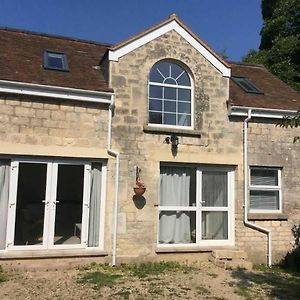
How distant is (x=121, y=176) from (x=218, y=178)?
295 cm

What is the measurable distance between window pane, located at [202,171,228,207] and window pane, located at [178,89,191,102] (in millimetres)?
2139

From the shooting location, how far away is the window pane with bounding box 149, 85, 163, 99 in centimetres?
1141

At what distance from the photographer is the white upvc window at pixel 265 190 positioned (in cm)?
1209

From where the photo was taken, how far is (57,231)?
1024 centimetres

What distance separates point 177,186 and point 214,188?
1.11 meters

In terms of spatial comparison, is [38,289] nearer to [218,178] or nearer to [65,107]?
[65,107]

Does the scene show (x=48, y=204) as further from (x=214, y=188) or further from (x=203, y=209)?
(x=214, y=188)

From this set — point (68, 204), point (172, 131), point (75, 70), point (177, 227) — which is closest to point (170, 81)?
point (172, 131)

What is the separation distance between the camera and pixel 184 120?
11641 millimetres

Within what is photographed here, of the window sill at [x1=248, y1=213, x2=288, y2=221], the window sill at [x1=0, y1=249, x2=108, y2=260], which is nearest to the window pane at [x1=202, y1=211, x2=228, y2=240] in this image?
the window sill at [x1=248, y1=213, x2=288, y2=221]

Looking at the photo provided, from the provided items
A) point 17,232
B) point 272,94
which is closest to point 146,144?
point 17,232

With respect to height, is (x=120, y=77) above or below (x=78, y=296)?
above

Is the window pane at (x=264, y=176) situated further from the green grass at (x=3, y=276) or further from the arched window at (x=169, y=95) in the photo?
the green grass at (x=3, y=276)

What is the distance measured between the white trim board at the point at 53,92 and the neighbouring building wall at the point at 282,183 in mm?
4558
